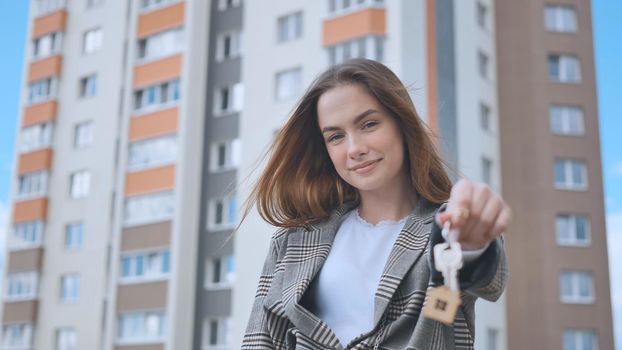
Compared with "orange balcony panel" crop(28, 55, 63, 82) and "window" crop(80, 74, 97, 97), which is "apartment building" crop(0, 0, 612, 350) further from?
"orange balcony panel" crop(28, 55, 63, 82)

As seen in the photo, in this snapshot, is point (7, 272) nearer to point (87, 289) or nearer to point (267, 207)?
point (87, 289)

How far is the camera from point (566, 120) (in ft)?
120

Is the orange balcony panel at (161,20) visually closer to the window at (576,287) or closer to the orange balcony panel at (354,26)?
the orange balcony panel at (354,26)

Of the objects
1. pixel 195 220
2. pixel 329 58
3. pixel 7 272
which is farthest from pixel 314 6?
pixel 7 272

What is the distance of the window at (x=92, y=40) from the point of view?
40812 mm

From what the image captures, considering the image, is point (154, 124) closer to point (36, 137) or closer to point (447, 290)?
point (36, 137)

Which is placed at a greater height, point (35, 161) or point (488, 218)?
point (35, 161)

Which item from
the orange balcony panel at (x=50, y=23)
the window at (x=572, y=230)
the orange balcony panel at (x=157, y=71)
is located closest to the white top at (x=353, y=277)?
the window at (x=572, y=230)

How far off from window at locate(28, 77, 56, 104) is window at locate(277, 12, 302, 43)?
12.6 meters

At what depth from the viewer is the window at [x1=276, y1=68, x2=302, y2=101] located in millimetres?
33500

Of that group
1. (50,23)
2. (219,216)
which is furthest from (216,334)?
(50,23)

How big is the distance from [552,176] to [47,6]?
2437cm

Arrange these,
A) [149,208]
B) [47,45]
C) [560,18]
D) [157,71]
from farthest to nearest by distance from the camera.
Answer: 1. [47,45]
2. [157,71]
3. [560,18]
4. [149,208]

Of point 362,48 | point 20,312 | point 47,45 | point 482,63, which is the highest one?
point 47,45
